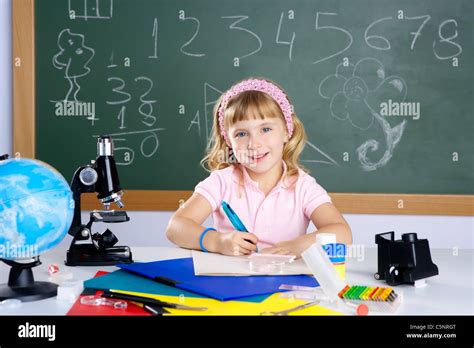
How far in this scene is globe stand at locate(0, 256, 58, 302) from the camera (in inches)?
48.3

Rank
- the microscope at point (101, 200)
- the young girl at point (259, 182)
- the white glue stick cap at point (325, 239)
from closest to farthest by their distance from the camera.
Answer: the white glue stick cap at point (325, 239)
the microscope at point (101, 200)
the young girl at point (259, 182)

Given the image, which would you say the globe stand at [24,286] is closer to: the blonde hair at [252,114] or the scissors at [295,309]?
the scissors at [295,309]

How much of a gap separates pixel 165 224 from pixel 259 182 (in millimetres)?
1024

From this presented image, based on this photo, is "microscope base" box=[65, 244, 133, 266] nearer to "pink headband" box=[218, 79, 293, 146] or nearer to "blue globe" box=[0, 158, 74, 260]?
"blue globe" box=[0, 158, 74, 260]

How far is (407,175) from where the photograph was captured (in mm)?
2934

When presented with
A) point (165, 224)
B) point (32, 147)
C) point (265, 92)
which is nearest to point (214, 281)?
point (265, 92)

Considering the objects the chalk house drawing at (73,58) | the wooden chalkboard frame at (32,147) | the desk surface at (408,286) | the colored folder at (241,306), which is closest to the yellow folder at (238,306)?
the colored folder at (241,306)

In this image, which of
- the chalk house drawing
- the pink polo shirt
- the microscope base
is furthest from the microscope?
the chalk house drawing

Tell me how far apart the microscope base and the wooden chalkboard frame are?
4.43 ft

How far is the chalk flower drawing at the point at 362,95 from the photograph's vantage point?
115 inches

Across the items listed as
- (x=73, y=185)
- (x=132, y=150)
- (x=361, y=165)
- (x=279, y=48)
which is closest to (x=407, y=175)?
(x=361, y=165)

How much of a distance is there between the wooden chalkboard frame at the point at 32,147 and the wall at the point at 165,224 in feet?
0.17

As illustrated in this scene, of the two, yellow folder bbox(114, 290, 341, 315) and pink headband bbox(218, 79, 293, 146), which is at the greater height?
pink headband bbox(218, 79, 293, 146)

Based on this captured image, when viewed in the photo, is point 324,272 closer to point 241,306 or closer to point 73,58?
point 241,306
